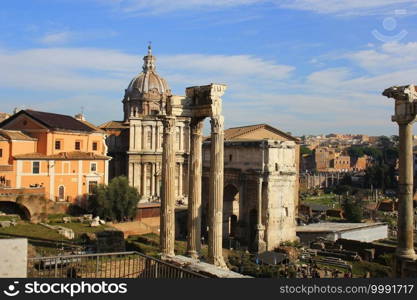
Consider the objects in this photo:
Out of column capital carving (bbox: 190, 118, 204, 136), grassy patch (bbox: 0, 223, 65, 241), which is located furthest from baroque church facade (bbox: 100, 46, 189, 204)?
column capital carving (bbox: 190, 118, 204, 136)

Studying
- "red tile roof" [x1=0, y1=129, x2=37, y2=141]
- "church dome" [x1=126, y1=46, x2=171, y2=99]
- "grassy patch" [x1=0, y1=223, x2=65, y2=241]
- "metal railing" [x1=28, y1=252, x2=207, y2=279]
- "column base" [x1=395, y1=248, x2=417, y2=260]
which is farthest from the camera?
"church dome" [x1=126, y1=46, x2=171, y2=99]

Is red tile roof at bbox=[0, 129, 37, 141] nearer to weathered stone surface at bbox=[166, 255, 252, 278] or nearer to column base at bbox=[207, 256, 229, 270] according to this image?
column base at bbox=[207, 256, 229, 270]

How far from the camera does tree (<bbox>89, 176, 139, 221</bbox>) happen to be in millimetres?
33188

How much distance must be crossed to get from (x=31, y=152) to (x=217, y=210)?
69.0 feet

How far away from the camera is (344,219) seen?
55.8 meters

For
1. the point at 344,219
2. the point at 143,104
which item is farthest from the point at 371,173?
the point at 143,104

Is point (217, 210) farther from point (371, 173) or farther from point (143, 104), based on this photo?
point (371, 173)

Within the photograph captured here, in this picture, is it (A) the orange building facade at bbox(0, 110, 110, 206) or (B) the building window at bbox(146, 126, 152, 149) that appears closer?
(A) the orange building facade at bbox(0, 110, 110, 206)

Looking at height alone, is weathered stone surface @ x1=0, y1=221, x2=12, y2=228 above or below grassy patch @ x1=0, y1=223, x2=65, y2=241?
above

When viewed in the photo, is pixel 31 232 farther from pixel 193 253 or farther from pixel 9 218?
pixel 193 253

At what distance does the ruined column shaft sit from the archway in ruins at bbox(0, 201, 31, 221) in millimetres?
23317

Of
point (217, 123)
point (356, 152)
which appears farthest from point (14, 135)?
point (356, 152)

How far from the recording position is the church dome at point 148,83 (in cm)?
5188

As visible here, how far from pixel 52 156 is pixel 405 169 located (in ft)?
84.8
